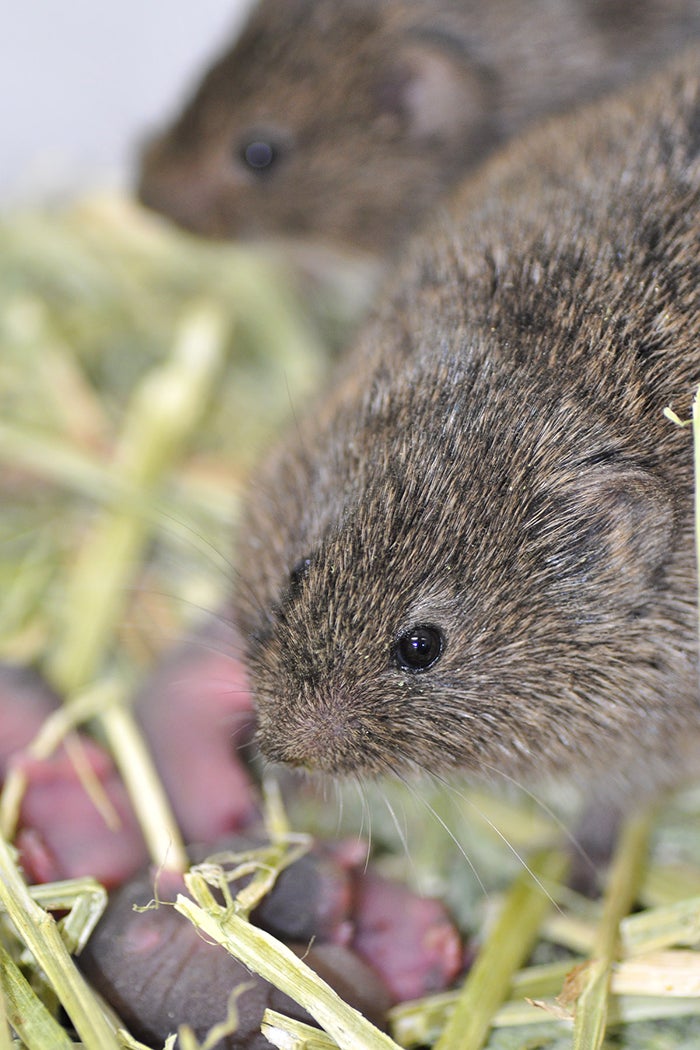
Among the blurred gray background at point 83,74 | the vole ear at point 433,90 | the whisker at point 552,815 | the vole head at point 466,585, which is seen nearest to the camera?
the vole head at point 466,585

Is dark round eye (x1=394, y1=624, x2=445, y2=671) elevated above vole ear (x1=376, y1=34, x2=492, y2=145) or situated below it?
below

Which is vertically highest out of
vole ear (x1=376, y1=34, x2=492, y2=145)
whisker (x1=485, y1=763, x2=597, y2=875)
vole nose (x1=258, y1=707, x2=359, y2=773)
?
vole ear (x1=376, y1=34, x2=492, y2=145)

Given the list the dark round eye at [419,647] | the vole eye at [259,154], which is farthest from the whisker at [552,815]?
the vole eye at [259,154]

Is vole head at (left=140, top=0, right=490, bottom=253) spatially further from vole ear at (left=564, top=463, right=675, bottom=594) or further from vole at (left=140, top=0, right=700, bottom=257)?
vole ear at (left=564, top=463, right=675, bottom=594)

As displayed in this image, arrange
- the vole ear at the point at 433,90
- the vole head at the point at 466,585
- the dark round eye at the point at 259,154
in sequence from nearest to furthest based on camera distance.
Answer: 1. the vole head at the point at 466,585
2. the vole ear at the point at 433,90
3. the dark round eye at the point at 259,154

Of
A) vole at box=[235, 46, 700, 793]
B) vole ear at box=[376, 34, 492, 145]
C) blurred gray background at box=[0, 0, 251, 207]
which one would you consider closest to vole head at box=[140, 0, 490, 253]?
vole ear at box=[376, 34, 492, 145]

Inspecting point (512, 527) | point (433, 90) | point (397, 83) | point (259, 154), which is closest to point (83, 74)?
point (259, 154)

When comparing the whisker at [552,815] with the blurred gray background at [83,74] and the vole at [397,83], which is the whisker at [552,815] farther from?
the blurred gray background at [83,74]

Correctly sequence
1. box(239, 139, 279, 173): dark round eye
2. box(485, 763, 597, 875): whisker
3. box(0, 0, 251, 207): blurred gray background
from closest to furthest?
box(485, 763, 597, 875): whisker, box(239, 139, 279, 173): dark round eye, box(0, 0, 251, 207): blurred gray background
